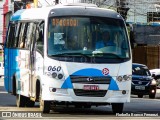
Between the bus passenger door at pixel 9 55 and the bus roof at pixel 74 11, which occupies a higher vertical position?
the bus roof at pixel 74 11

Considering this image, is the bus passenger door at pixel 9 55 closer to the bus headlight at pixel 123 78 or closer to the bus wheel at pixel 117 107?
the bus wheel at pixel 117 107

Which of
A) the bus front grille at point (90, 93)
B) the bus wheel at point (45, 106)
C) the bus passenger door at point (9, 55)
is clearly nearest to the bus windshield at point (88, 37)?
the bus front grille at point (90, 93)

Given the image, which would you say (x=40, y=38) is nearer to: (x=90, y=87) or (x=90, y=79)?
(x=90, y=79)

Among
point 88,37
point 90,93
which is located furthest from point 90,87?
point 88,37

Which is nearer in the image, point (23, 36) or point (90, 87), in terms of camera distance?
point (90, 87)

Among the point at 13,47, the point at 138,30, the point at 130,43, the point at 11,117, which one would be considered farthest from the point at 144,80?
the point at 138,30

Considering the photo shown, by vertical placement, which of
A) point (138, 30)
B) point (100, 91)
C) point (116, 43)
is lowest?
point (138, 30)

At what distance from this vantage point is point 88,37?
18453 millimetres

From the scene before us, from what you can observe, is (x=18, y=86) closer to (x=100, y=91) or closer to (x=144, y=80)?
(x=100, y=91)

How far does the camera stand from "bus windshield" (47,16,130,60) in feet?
59.5

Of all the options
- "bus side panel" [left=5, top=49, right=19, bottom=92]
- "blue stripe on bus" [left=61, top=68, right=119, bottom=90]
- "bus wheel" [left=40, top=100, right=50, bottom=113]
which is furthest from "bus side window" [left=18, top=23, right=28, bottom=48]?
"blue stripe on bus" [left=61, top=68, right=119, bottom=90]

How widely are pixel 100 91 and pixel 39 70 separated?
1804 millimetres

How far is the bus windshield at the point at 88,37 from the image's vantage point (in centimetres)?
1812

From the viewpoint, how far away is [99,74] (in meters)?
18.0
